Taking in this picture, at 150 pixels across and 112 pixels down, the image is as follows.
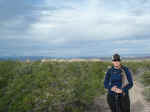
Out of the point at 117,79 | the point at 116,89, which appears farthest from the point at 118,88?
the point at 117,79

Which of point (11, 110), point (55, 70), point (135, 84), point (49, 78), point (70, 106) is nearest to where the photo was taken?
point (11, 110)

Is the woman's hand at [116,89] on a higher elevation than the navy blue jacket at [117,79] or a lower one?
lower

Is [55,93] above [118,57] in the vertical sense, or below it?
below

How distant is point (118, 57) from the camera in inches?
203

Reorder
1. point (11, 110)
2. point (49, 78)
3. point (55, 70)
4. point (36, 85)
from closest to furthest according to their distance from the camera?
1. point (11, 110)
2. point (36, 85)
3. point (49, 78)
4. point (55, 70)

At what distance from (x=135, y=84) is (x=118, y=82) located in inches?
339

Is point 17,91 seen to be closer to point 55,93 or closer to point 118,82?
point 55,93

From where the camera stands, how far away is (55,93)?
8648 mm

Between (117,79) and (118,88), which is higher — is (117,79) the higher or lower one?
the higher one

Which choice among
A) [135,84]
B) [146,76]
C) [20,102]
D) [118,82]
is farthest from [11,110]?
[146,76]

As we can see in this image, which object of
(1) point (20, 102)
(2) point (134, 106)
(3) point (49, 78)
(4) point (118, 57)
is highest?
(4) point (118, 57)

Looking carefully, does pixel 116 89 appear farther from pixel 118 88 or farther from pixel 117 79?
pixel 117 79

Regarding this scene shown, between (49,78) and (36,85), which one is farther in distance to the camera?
(49,78)

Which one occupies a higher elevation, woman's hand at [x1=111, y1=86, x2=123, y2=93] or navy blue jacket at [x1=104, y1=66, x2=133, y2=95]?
navy blue jacket at [x1=104, y1=66, x2=133, y2=95]
